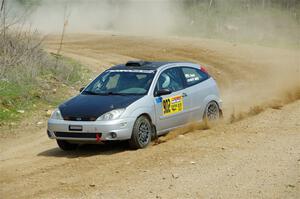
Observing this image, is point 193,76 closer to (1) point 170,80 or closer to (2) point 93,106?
(1) point 170,80

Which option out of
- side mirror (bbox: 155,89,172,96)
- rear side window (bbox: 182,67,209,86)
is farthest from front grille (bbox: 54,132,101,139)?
rear side window (bbox: 182,67,209,86)

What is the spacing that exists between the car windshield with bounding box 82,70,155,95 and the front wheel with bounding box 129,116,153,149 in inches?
23.6

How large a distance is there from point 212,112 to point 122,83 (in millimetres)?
2119

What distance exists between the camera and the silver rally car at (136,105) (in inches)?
447

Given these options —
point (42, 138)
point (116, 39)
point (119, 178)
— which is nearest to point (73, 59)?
point (116, 39)

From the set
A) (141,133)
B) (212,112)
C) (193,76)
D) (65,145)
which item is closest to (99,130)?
(141,133)

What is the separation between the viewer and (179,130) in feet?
41.5

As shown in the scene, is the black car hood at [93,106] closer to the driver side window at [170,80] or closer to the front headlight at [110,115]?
the front headlight at [110,115]

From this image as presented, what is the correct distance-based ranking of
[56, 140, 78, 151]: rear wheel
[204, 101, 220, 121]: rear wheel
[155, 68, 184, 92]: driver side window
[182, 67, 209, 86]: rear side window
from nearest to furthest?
[56, 140, 78, 151]: rear wheel, [155, 68, 184, 92]: driver side window, [182, 67, 209, 86]: rear side window, [204, 101, 220, 121]: rear wheel

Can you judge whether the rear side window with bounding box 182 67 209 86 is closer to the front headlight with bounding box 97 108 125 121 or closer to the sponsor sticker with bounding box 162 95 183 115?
the sponsor sticker with bounding box 162 95 183 115

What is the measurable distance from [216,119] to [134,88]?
219 cm

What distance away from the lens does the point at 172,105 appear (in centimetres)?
1245

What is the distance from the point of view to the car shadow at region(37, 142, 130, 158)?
38.1 ft

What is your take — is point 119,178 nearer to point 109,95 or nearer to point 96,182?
point 96,182
